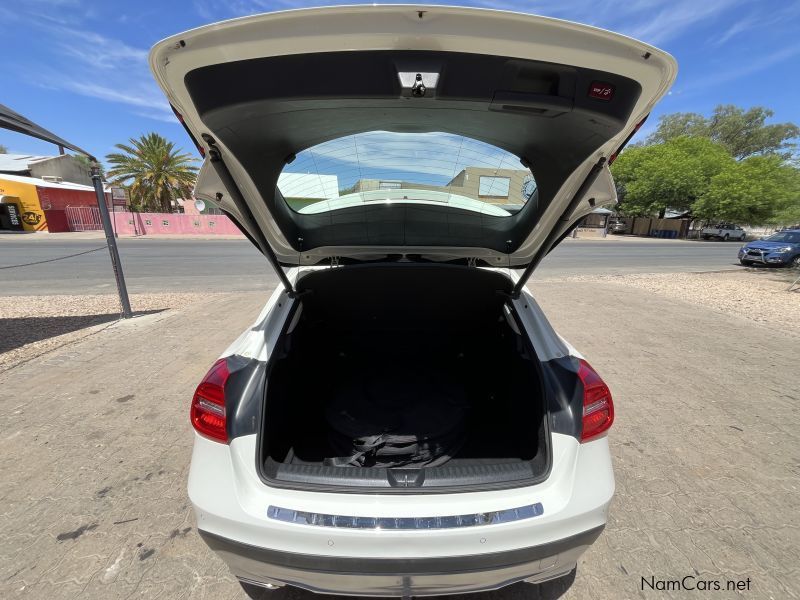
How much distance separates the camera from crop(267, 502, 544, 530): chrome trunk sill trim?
3.97 ft

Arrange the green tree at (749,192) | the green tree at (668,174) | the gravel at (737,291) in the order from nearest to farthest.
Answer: the gravel at (737,291), the green tree at (749,192), the green tree at (668,174)

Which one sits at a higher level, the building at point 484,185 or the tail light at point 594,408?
the building at point 484,185

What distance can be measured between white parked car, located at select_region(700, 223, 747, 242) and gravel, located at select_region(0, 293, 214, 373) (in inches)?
1873

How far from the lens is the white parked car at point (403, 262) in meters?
1.04

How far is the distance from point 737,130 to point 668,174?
84.7 feet

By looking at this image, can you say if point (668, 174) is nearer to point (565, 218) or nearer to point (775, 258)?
point (775, 258)

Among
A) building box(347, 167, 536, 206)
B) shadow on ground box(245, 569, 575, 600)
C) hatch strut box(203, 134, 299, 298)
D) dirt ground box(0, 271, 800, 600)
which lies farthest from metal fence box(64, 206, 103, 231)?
shadow on ground box(245, 569, 575, 600)

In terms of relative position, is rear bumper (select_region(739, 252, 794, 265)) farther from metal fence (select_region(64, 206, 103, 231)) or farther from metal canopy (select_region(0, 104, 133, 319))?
metal fence (select_region(64, 206, 103, 231))

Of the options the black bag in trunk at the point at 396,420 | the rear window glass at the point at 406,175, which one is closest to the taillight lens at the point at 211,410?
the black bag in trunk at the point at 396,420

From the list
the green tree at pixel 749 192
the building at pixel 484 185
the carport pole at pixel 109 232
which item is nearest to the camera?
the building at pixel 484 185

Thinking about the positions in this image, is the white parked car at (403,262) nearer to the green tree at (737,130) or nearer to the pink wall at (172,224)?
the pink wall at (172,224)

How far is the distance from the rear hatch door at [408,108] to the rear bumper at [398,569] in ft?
4.51

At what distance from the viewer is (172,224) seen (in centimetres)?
2589


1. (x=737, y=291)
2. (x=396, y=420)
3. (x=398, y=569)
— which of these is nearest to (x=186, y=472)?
(x=396, y=420)
